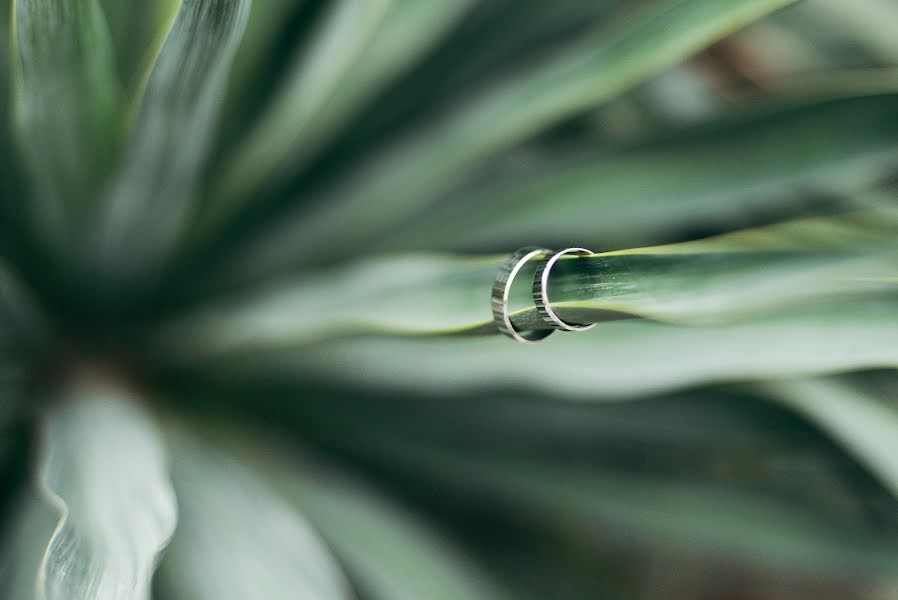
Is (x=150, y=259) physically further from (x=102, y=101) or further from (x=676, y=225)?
(x=676, y=225)

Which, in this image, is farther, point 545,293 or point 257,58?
point 257,58

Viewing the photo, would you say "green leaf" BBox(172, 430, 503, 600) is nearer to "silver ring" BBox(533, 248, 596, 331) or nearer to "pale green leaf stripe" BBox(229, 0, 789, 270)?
"pale green leaf stripe" BBox(229, 0, 789, 270)

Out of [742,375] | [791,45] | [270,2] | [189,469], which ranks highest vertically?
[791,45]

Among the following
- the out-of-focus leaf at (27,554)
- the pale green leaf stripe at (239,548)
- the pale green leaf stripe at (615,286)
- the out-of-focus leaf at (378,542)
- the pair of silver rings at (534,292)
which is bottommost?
the out-of-focus leaf at (27,554)

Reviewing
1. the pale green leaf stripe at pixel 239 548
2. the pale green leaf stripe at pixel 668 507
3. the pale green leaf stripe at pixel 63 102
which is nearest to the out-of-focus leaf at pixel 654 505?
the pale green leaf stripe at pixel 668 507

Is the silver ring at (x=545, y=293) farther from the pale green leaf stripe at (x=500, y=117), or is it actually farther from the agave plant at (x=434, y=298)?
the pale green leaf stripe at (x=500, y=117)

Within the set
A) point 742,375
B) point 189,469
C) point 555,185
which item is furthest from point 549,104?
point 189,469

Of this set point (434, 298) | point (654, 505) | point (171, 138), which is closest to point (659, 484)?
point (654, 505)

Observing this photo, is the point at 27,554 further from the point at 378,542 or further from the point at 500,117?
the point at 500,117
